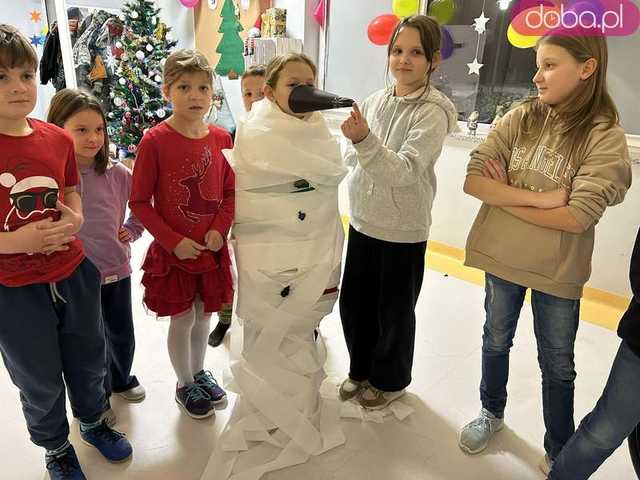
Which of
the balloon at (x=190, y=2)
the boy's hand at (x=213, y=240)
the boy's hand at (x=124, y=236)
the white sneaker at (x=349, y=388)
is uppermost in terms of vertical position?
the balloon at (x=190, y=2)

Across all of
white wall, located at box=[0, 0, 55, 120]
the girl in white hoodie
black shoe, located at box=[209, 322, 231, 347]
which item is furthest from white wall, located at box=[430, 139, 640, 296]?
white wall, located at box=[0, 0, 55, 120]

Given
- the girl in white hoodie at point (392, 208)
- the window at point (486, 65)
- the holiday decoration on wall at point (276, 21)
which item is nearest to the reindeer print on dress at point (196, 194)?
the girl in white hoodie at point (392, 208)

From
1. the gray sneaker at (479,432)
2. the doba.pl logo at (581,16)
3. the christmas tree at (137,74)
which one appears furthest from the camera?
the christmas tree at (137,74)

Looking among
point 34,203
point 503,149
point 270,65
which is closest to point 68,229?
point 34,203

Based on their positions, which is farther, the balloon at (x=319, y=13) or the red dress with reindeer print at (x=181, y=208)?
the balloon at (x=319, y=13)

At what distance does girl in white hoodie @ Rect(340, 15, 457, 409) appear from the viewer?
4.46 ft

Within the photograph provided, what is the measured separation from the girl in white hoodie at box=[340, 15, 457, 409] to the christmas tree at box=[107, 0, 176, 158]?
11.7 ft

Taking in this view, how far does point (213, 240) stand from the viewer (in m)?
1.44

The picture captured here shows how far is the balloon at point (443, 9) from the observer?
3117mm

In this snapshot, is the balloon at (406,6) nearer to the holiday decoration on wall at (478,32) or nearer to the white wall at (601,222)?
the holiday decoration on wall at (478,32)

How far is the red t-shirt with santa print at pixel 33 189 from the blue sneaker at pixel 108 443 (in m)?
0.57

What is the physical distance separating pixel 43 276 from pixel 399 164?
0.95m

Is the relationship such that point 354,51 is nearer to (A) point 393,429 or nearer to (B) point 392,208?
(B) point 392,208

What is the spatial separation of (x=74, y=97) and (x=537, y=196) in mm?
1315
